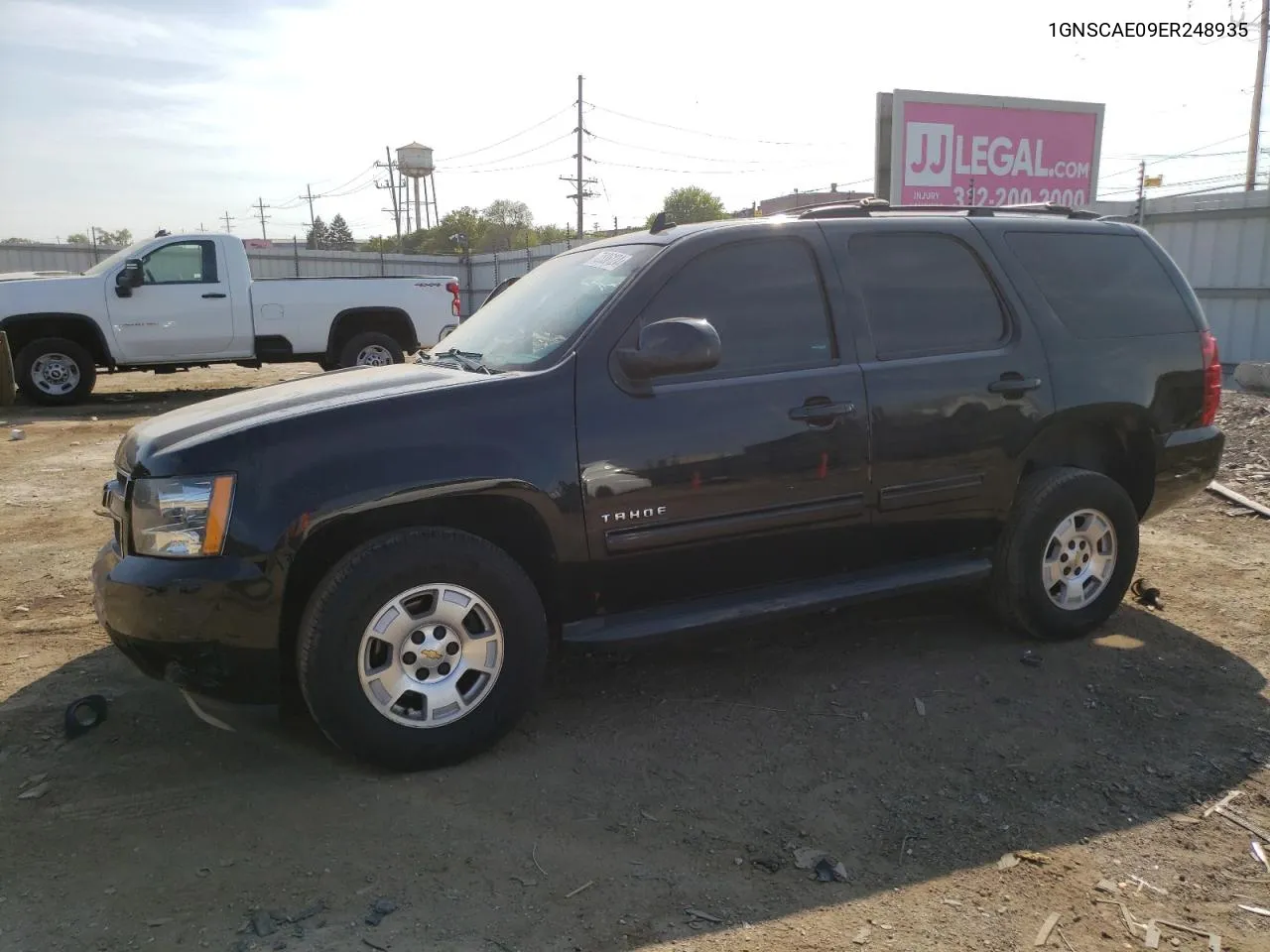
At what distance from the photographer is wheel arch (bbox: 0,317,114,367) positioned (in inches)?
477

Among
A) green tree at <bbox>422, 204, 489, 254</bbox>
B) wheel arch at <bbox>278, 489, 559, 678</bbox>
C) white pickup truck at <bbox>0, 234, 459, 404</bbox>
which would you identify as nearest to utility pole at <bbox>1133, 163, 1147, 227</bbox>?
white pickup truck at <bbox>0, 234, 459, 404</bbox>

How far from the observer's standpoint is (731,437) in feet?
11.9

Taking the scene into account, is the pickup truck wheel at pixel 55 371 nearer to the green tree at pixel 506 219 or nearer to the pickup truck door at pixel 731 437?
the pickup truck door at pixel 731 437

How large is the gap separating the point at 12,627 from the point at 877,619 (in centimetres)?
414

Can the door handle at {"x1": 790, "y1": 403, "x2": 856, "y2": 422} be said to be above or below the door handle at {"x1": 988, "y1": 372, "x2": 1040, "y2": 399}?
below

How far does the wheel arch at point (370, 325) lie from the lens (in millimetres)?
13141

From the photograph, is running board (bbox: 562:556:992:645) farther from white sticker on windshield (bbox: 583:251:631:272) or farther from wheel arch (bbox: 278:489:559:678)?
white sticker on windshield (bbox: 583:251:631:272)

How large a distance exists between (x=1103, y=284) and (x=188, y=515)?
406cm

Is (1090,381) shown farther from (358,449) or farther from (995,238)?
(358,449)

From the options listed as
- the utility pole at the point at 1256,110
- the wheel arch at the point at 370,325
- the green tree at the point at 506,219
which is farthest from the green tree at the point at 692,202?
the wheel arch at the point at 370,325

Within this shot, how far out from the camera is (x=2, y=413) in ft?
38.6

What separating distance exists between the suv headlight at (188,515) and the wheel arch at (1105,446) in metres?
3.23

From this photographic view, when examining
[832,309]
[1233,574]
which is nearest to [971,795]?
[832,309]

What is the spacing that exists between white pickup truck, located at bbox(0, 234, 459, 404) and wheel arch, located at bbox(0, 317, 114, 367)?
0.01m
